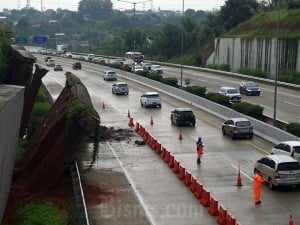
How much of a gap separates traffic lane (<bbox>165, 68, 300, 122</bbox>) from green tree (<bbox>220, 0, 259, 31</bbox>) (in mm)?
33140

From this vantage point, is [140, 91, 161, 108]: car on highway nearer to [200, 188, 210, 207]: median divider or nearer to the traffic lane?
the traffic lane

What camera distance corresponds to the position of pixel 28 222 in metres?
18.5

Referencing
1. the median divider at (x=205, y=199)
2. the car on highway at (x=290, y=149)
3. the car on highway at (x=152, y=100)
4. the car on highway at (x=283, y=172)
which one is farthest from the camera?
the car on highway at (x=152, y=100)

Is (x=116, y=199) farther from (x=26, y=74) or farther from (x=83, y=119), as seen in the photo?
(x=26, y=74)

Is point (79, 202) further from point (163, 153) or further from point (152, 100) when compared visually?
point (152, 100)

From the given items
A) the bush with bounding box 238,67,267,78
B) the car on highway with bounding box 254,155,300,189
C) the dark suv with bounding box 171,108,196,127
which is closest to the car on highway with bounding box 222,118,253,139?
the dark suv with bounding box 171,108,196,127

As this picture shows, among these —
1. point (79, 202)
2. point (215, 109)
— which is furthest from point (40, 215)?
point (215, 109)

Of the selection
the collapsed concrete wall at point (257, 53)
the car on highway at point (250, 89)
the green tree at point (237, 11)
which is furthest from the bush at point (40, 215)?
the green tree at point (237, 11)

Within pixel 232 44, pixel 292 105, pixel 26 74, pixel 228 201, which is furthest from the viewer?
pixel 232 44

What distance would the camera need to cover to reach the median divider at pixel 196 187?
754 inches

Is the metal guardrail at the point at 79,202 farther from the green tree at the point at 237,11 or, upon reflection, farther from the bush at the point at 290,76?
the green tree at the point at 237,11

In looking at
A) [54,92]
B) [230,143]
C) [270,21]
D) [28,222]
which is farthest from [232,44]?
[28,222]

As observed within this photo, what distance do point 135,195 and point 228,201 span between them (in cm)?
374

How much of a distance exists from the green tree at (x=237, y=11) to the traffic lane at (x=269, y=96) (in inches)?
1305
